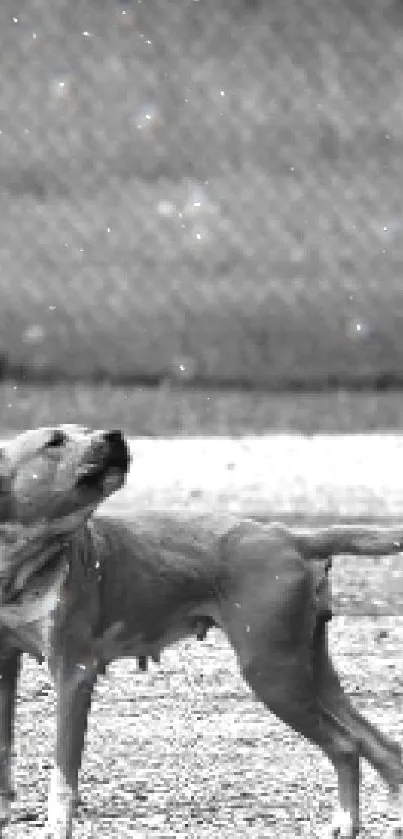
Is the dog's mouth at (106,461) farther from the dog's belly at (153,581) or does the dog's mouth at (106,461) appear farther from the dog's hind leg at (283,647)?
the dog's hind leg at (283,647)

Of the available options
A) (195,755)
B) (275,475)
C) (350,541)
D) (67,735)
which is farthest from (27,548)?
(275,475)

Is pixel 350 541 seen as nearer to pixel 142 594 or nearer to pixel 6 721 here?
pixel 142 594

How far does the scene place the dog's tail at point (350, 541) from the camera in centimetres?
249

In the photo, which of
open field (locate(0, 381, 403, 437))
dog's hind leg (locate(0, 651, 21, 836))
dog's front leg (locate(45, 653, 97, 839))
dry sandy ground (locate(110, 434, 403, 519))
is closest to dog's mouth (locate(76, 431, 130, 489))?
dog's front leg (locate(45, 653, 97, 839))

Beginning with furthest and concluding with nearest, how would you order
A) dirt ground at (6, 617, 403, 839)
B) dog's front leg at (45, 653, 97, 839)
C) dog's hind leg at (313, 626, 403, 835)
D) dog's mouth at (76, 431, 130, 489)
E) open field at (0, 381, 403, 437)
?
open field at (0, 381, 403, 437), dirt ground at (6, 617, 403, 839), dog's hind leg at (313, 626, 403, 835), dog's front leg at (45, 653, 97, 839), dog's mouth at (76, 431, 130, 489)

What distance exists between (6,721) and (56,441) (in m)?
0.51

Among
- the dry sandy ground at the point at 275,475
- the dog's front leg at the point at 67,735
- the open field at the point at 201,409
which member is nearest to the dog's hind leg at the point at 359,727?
the dog's front leg at the point at 67,735

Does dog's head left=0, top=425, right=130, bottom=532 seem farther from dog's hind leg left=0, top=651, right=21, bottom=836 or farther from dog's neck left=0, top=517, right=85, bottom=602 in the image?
dog's hind leg left=0, top=651, right=21, bottom=836

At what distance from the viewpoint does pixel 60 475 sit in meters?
2.29

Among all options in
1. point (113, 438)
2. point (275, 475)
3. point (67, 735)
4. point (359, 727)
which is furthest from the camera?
point (275, 475)

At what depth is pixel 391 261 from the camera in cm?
629

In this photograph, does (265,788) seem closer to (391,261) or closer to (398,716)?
(398,716)

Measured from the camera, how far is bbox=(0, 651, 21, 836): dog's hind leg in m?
2.52

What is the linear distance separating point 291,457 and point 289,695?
11.7ft
